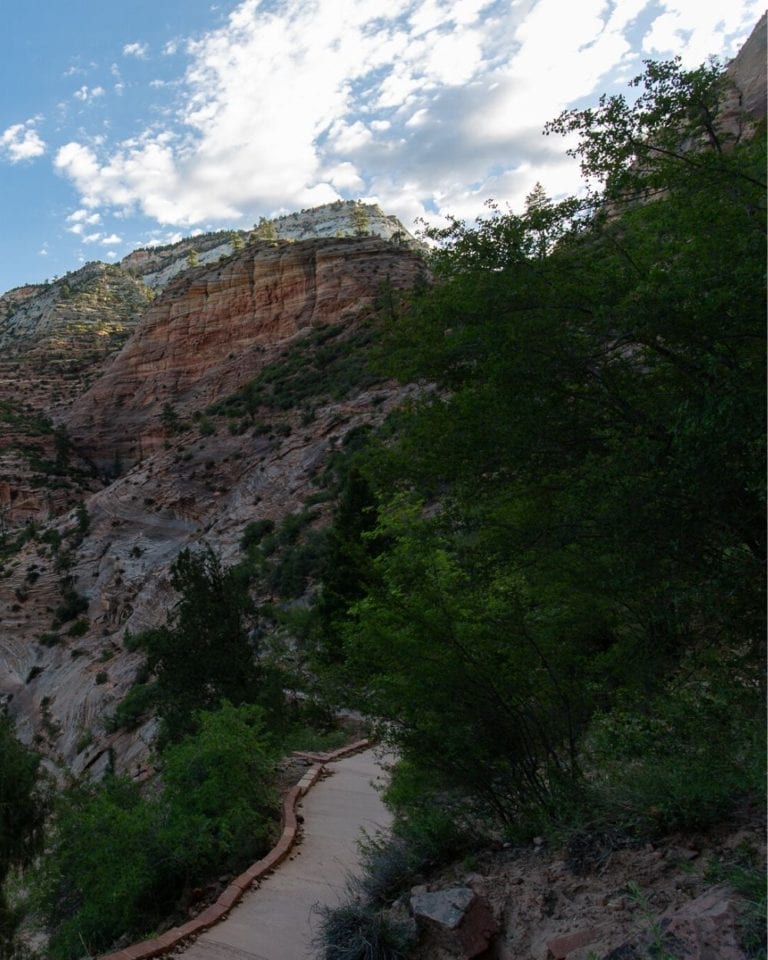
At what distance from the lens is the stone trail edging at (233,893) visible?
19.3ft

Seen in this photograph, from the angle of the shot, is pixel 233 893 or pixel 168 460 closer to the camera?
pixel 233 893

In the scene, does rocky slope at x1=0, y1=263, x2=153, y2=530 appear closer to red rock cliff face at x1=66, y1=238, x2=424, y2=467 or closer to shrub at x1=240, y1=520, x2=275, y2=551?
red rock cliff face at x1=66, y1=238, x2=424, y2=467

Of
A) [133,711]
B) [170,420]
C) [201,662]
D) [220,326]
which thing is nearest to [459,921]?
[201,662]

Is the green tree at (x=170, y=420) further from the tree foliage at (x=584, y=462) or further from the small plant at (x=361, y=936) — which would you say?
the small plant at (x=361, y=936)

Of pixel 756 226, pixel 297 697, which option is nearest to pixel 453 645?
pixel 756 226

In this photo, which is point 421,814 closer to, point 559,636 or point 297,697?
point 559,636

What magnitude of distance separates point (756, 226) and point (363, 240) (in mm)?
59011

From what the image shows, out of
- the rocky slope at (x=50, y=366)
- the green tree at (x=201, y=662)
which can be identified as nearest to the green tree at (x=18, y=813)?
the green tree at (x=201, y=662)

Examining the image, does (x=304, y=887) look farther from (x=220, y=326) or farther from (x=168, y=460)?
(x=220, y=326)

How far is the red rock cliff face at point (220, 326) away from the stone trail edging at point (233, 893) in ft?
151

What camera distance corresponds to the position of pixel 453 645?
629cm

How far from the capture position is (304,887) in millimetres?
7348

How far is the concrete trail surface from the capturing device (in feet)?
19.8

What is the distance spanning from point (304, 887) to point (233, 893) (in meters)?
0.76
